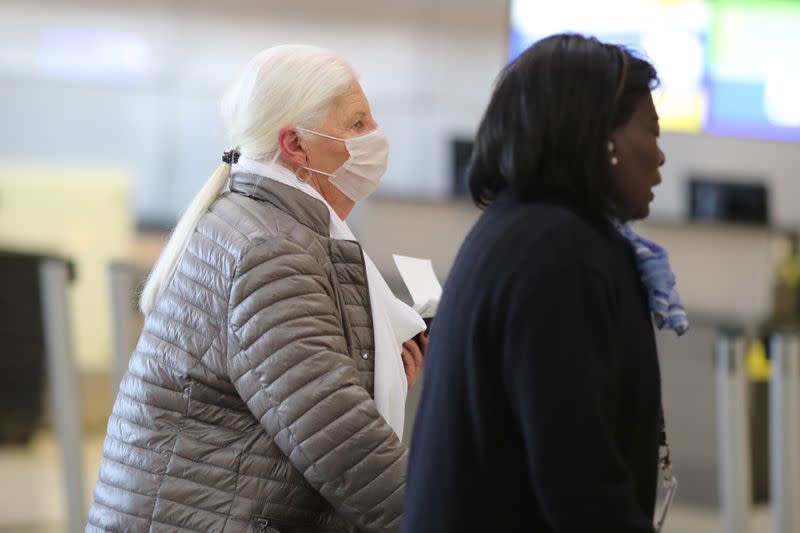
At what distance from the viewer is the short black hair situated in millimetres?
1350

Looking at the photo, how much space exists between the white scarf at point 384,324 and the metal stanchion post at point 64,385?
1924 millimetres

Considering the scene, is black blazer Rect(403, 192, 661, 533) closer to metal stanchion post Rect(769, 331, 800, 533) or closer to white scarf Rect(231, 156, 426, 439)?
white scarf Rect(231, 156, 426, 439)

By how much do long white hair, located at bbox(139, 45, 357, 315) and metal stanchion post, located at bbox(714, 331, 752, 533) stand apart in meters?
2.57

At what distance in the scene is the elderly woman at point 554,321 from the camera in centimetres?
126

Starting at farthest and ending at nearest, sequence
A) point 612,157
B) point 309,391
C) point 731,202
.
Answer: point 731,202 → point 309,391 → point 612,157

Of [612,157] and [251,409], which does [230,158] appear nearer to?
[251,409]

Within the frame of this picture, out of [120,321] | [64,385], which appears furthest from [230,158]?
[64,385]

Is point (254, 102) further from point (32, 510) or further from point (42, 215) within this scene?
point (42, 215)

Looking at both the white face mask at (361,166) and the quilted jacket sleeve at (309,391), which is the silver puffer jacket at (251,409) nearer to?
the quilted jacket sleeve at (309,391)

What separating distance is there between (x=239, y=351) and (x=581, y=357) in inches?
26.7

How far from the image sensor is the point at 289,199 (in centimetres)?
194

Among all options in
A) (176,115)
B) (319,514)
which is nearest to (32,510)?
(319,514)

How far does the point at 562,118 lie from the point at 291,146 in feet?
2.53

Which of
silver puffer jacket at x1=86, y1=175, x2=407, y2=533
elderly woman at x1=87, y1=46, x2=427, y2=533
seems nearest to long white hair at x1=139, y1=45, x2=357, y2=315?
elderly woman at x1=87, y1=46, x2=427, y2=533
